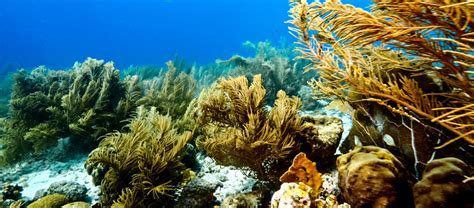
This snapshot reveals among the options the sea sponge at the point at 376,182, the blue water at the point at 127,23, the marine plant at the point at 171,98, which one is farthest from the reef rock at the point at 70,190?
the blue water at the point at 127,23

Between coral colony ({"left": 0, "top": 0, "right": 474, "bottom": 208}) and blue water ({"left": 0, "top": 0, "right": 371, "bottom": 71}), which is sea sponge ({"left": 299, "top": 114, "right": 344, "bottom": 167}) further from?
blue water ({"left": 0, "top": 0, "right": 371, "bottom": 71})

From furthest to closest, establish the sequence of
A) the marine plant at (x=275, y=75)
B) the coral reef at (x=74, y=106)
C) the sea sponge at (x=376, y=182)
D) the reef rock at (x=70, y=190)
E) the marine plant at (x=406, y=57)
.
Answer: the marine plant at (x=275, y=75) → the coral reef at (x=74, y=106) → the reef rock at (x=70, y=190) → the sea sponge at (x=376, y=182) → the marine plant at (x=406, y=57)

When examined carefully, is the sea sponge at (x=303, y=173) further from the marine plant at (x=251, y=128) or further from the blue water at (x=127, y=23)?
the blue water at (x=127, y=23)

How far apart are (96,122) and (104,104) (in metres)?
0.43

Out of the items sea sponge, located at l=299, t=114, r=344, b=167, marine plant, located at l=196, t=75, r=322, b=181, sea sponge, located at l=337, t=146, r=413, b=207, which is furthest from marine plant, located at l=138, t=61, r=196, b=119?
sea sponge, located at l=337, t=146, r=413, b=207

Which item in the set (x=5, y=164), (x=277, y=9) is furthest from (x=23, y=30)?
(x=5, y=164)

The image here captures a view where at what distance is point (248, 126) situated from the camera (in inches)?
126

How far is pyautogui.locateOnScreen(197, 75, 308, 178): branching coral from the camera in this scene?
317 centimetres

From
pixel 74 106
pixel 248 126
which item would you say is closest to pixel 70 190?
pixel 74 106

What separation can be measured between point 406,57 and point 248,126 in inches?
70.5

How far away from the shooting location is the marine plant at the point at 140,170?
332 cm

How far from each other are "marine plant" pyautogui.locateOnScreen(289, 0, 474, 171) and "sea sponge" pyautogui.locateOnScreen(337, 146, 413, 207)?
45 cm

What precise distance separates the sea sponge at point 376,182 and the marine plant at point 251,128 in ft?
2.62

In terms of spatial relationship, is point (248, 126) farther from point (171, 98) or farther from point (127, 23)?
point (127, 23)
